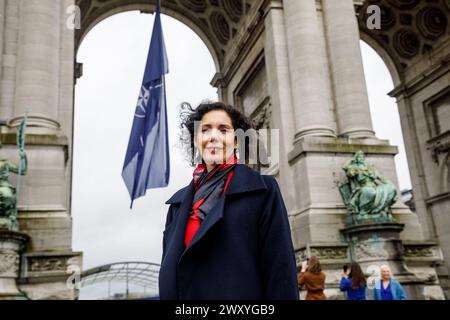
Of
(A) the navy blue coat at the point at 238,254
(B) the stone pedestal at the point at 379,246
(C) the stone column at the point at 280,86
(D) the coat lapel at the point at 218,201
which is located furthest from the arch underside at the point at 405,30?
(A) the navy blue coat at the point at 238,254

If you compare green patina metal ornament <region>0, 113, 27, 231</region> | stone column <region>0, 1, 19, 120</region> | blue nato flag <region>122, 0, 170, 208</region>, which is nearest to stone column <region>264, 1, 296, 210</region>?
blue nato flag <region>122, 0, 170, 208</region>

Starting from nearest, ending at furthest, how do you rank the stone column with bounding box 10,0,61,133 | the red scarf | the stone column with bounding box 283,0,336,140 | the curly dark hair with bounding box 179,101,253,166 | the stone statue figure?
the red scarf
the curly dark hair with bounding box 179,101,253,166
the stone column with bounding box 10,0,61,133
the stone statue figure
the stone column with bounding box 283,0,336,140

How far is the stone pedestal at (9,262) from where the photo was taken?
33.2 ft

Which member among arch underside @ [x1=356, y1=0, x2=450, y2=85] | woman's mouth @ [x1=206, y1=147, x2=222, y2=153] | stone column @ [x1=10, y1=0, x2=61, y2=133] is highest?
arch underside @ [x1=356, y1=0, x2=450, y2=85]

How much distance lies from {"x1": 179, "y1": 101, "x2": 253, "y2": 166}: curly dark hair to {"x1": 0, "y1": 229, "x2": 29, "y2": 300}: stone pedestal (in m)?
8.35

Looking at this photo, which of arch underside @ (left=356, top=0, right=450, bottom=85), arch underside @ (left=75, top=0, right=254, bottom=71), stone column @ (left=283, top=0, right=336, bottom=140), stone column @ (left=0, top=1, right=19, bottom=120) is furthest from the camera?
arch underside @ (left=356, top=0, right=450, bottom=85)

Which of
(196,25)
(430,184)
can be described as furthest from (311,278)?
(196,25)

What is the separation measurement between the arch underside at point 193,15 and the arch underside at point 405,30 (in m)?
7.91

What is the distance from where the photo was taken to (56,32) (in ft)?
46.9

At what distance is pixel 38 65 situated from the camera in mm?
13422

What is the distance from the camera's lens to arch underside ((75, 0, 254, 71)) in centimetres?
2547

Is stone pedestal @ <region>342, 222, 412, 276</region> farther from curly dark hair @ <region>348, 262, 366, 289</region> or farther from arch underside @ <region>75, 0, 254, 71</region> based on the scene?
arch underside @ <region>75, 0, 254, 71</region>

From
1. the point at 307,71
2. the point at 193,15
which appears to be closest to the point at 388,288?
the point at 307,71

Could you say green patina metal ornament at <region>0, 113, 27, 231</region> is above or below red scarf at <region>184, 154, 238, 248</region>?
above
